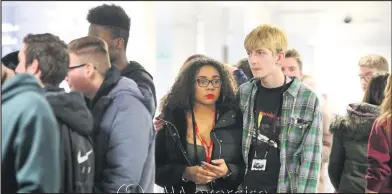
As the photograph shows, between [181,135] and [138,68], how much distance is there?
240mm

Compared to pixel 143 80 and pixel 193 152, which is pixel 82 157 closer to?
pixel 143 80

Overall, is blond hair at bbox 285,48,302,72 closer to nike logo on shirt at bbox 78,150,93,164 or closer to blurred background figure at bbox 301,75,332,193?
blurred background figure at bbox 301,75,332,193

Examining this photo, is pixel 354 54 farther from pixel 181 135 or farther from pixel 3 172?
pixel 3 172

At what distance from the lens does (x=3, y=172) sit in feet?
4.05

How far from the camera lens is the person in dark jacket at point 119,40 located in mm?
1406

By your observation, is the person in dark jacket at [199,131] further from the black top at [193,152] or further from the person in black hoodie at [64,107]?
the person in black hoodie at [64,107]

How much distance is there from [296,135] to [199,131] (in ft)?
0.92

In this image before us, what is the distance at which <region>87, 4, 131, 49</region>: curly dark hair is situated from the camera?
1.43m

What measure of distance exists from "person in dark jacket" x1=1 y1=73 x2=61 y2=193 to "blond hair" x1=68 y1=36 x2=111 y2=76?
0.14 m

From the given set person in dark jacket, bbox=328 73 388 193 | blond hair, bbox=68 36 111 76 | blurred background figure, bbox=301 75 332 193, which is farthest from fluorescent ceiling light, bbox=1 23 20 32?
person in dark jacket, bbox=328 73 388 193

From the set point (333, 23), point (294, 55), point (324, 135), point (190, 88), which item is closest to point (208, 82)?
point (190, 88)

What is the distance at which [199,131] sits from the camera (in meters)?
1.55

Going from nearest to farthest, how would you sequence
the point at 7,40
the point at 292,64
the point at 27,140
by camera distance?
1. the point at 27,140
2. the point at 7,40
3. the point at 292,64

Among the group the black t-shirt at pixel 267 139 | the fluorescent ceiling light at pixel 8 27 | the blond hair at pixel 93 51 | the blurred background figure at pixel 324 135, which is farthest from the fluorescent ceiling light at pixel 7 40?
the blurred background figure at pixel 324 135
